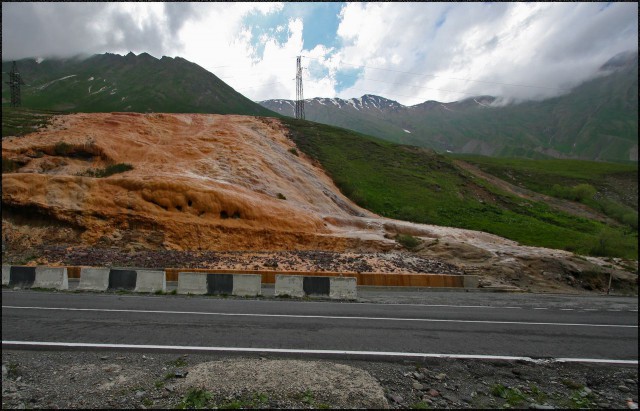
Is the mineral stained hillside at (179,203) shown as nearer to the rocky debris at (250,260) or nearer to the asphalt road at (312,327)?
the rocky debris at (250,260)

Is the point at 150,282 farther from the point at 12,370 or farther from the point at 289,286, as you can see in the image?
the point at 12,370

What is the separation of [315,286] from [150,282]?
6155mm

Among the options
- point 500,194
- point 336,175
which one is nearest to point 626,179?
point 500,194

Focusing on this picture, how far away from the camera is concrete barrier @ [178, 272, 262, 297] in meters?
14.0

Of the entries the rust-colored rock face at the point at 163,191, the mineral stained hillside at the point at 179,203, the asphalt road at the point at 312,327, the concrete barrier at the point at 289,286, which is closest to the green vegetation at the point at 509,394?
the asphalt road at the point at 312,327

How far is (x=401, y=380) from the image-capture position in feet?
19.6

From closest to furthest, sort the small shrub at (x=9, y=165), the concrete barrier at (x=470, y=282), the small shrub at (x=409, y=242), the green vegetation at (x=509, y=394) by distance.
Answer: the green vegetation at (x=509, y=394)
the concrete barrier at (x=470, y=282)
the small shrub at (x=9, y=165)
the small shrub at (x=409, y=242)

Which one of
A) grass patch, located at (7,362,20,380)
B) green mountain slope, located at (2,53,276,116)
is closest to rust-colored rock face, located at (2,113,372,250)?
grass patch, located at (7,362,20,380)

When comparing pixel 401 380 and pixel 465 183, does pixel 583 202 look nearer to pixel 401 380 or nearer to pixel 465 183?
pixel 465 183

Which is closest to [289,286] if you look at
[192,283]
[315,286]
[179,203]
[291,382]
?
[315,286]

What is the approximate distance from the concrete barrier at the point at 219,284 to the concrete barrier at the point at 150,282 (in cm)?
68

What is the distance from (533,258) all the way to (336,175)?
26368 mm

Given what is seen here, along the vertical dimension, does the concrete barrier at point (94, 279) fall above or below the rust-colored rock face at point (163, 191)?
below

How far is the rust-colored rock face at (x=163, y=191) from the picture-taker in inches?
899
